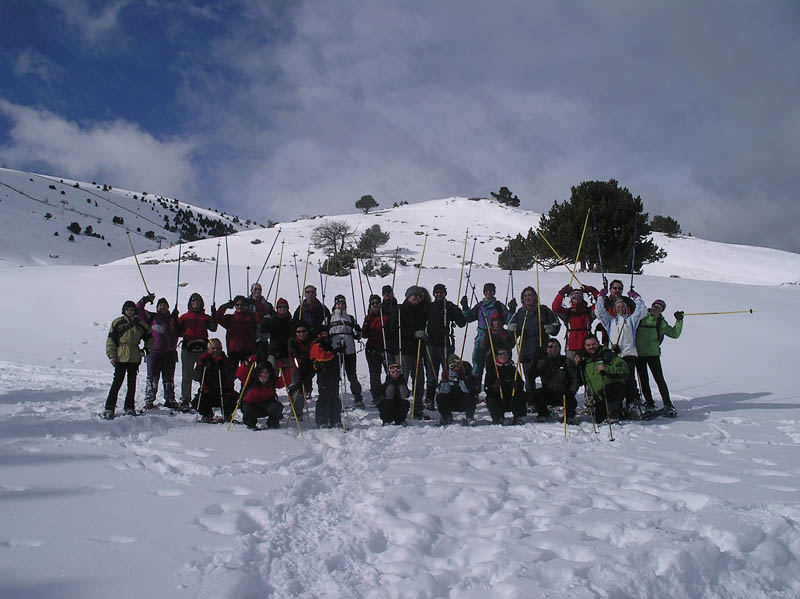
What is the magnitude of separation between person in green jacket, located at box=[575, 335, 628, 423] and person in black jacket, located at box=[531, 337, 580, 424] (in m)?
0.17

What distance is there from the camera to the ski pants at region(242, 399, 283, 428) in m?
6.14

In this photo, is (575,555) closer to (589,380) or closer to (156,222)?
(589,380)

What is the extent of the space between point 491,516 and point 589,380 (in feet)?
12.1

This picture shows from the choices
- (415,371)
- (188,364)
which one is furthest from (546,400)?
(188,364)

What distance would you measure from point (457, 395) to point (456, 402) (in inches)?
3.9

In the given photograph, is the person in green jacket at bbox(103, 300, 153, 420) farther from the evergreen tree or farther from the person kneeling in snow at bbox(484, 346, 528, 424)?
the evergreen tree

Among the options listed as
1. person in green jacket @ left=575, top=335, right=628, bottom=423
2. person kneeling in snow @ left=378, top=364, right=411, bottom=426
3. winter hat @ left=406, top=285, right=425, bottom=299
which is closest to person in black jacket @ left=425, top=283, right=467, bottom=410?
winter hat @ left=406, top=285, right=425, bottom=299

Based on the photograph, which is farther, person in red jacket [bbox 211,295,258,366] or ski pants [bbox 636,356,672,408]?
person in red jacket [bbox 211,295,258,366]

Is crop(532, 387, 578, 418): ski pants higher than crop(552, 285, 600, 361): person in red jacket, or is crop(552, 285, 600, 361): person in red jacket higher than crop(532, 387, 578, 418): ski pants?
crop(552, 285, 600, 361): person in red jacket

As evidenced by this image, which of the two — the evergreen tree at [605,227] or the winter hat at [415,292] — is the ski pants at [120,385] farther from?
the evergreen tree at [605,227]

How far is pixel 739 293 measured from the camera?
14805mm

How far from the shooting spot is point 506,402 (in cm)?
676

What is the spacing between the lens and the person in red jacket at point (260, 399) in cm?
616

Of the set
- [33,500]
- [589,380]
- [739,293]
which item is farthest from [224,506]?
[739,293]
